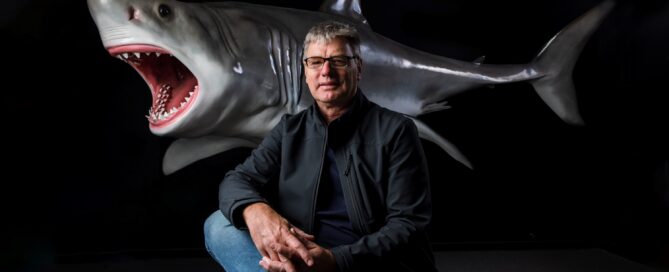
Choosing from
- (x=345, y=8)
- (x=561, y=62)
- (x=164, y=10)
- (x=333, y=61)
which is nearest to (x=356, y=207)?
(x=333, y=61)

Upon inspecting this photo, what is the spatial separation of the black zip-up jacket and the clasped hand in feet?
0.10

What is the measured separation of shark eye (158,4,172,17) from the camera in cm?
171

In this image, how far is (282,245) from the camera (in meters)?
0.90

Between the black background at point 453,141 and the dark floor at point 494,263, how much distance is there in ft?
0.14

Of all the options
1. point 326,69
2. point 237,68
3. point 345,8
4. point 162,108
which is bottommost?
point 162,108

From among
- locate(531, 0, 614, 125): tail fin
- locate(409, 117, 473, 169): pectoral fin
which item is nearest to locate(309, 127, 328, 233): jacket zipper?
locate(409, 117, 473, 169): pectoral fin

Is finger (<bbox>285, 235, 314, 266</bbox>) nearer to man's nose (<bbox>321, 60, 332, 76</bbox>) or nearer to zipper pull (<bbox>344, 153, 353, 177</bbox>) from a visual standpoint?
zipper pull (<bbox>344, 153, 353, 177</bbox>)

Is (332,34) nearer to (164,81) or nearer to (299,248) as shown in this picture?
(299,248)

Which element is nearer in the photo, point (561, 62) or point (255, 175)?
point (255, 175)

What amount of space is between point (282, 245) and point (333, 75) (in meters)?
0.31

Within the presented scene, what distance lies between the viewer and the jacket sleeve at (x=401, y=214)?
36.5 inches

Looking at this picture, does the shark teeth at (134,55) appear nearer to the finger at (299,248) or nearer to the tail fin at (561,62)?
the finger at (299,248)

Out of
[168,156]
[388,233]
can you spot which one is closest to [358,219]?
[388,233]

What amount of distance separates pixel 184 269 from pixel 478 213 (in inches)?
45.0
